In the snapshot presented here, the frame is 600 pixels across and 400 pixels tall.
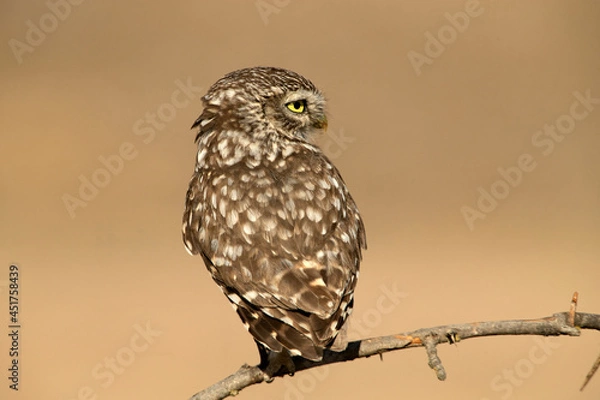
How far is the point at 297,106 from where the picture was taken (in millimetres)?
5418

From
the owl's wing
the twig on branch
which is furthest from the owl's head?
the twig on branch

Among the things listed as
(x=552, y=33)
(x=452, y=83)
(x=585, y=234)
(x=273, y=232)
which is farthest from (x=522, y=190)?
(x=273, y=232)

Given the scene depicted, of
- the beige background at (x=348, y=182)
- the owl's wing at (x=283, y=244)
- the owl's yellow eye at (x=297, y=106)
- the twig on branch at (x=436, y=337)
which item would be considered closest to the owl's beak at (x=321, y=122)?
the owl's yellow eye at (x=297, y=106)

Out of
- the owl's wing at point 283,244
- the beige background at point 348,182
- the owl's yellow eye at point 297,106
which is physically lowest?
the owl's wing at point 283,244

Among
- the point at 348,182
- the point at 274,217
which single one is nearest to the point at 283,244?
the point at 274,217

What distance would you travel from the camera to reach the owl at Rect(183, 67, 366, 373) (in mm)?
4320

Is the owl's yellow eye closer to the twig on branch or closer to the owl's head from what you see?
the owl's head

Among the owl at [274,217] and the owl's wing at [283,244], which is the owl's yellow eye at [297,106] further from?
the owl's wing at [283,244]

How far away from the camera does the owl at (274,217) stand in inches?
170

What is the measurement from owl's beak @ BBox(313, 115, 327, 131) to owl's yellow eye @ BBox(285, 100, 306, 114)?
135mm

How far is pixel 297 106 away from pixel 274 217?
960mm

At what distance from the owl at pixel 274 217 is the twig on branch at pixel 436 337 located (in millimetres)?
177

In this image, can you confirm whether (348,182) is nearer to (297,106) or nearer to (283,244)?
(297,106)

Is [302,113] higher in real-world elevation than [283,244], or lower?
higher
